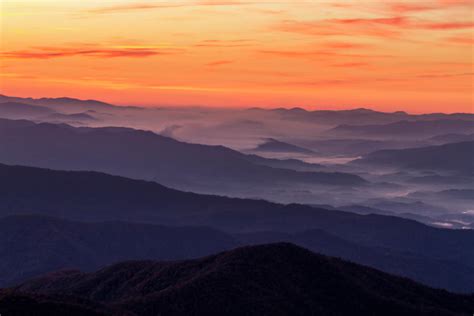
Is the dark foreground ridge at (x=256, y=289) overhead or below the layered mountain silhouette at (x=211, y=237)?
overhead

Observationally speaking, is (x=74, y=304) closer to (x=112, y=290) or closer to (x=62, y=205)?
(x=112, y=290)

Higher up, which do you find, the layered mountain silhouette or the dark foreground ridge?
the dark foreground ridge

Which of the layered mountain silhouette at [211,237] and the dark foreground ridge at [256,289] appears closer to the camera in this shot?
the dark foreground ridge at [256,289]

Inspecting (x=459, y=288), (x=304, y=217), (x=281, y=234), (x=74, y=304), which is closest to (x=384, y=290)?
(x=74, y=304)

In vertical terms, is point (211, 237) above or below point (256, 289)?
below

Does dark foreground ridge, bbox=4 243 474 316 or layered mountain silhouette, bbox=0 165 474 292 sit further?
layered mountain silhouette, bbox=0 165 474 292
